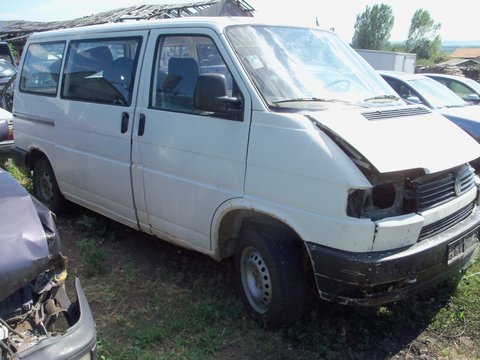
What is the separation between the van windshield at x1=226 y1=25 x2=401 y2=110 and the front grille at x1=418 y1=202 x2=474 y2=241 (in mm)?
932

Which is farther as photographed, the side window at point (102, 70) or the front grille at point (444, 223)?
the side window at point (102, 70)

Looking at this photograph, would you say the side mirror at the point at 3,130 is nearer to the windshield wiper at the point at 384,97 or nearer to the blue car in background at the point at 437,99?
the windshield wiper at the point at 384,97

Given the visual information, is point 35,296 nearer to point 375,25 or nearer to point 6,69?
point 6,69

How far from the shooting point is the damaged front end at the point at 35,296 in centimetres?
208

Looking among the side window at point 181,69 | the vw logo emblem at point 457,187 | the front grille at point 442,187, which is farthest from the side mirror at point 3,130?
the vw logo emblem at point 457,187

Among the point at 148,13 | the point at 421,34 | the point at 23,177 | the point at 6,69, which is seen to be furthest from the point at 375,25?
the point at 23,177

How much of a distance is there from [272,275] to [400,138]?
3.86ft

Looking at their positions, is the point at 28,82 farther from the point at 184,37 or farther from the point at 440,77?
the point at 440,77

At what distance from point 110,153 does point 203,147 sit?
118cm

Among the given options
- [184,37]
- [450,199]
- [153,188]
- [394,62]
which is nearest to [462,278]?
[450,199]

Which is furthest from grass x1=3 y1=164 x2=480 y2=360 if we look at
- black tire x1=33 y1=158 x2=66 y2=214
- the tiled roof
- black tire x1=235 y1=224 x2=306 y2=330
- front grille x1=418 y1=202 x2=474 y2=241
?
the tiled roof

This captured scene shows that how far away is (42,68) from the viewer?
17.6ft

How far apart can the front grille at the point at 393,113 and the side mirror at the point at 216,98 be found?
84 centimetres

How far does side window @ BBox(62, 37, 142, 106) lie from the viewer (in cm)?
414
